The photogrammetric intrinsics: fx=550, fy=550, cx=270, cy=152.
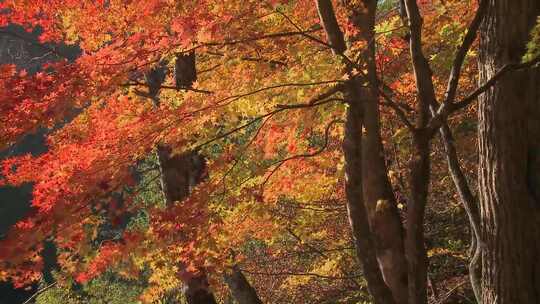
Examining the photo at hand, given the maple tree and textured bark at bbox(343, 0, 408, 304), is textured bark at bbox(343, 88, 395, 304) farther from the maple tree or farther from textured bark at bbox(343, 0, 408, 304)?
textured bark at bbox(343, 0, 408, 304)

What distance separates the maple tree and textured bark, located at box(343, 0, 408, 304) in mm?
15

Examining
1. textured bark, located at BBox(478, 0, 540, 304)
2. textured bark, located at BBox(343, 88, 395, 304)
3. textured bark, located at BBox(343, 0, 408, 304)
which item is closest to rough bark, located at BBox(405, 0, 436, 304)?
textured bark, located at BBox(343, 88, 395, 304)

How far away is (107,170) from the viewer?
4.81 metres

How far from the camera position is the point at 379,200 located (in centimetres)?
573

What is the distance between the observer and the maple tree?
13.5 ft

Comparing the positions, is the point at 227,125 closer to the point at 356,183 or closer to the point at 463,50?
the point at 356,183

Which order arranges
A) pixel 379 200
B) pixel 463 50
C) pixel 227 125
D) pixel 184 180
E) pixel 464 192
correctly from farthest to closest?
pixel 184 180 < pixel 379 200 < pixel 227 125 < pixel 464 192 < pixel 463 50

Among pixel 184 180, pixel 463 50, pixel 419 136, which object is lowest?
pixel 184 180

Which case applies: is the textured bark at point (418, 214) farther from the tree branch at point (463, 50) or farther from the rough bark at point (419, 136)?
the tree branch at point (463, 50)

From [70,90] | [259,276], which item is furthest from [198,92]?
[259,276]

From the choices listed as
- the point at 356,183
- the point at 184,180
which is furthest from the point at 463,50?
the point at 184,180

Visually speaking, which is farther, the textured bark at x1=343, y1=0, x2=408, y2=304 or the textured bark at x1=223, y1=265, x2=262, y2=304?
the textured bark at x1=223, y1=265, x2=262, y2=304

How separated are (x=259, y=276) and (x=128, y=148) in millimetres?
8856

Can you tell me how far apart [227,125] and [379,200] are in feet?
5.79
